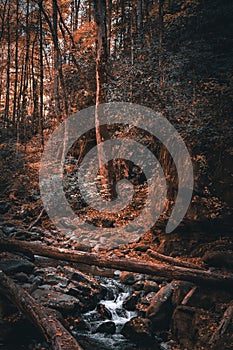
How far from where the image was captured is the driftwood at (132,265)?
619 cm

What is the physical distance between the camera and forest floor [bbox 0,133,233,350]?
5793 millimetres

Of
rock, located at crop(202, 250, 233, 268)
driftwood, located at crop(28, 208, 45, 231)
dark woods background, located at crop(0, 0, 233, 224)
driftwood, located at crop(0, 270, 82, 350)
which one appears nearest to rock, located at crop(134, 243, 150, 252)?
dark woods background, located at crop(0, 0, 233, 224)

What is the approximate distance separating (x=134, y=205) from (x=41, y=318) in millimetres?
6018

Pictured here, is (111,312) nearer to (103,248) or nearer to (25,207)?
(103,248)

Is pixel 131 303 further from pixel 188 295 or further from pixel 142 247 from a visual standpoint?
pixel 142 247

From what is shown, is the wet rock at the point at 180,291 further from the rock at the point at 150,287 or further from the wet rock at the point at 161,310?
the rock at the point at 150,287

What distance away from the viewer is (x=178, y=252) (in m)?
8.30

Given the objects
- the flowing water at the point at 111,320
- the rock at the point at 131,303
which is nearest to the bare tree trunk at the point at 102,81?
the flowing water at the point at 111,320

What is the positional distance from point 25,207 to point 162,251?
6.11m

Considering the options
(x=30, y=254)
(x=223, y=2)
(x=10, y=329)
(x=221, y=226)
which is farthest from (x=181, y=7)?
(x=10, y=329)

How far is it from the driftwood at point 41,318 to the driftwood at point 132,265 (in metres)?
1.47

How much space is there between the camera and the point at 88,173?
43.0ft

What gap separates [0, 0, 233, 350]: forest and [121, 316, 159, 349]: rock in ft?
0.07

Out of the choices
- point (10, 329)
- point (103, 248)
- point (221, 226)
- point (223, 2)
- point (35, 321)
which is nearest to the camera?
point (35, 321)
